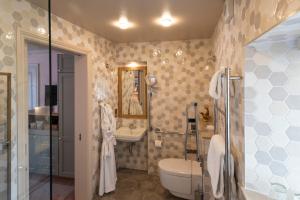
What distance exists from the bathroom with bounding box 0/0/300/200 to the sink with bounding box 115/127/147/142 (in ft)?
0.12

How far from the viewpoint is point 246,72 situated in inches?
45.2

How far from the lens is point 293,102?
1080 mm

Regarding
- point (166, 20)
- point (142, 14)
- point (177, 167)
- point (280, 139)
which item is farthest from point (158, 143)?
point (280, 139)

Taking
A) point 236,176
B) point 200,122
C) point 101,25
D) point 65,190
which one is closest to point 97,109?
point 101,25

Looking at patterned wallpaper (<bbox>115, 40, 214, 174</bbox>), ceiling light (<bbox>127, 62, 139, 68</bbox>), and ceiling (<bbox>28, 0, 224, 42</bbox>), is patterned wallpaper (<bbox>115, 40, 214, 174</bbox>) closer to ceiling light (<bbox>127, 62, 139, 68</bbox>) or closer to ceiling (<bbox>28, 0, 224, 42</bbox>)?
ceiling light (<bbox>127, 62, 139, 68</bbox>)

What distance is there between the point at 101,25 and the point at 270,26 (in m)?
2.12

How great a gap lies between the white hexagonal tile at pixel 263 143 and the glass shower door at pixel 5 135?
5.85 ft

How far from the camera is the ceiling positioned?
5.99ft

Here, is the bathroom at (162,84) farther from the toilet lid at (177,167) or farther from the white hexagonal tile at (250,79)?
the toilet lid at (177,167)

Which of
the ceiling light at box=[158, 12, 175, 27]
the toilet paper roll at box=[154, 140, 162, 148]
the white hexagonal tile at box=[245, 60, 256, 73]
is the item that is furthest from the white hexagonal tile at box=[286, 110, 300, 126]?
the toilet paper roll at box=[154, 140, 162, 148]

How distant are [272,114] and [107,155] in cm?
230

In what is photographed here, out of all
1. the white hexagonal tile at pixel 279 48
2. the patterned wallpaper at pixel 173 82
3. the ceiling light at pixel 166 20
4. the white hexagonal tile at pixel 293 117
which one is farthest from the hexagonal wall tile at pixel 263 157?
the patterned wallpaper at pixel 173 82

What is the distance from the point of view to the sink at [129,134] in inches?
123

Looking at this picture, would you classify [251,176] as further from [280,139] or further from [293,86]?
[293,86]
